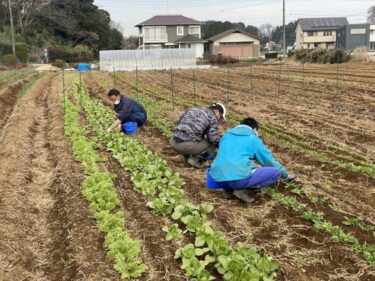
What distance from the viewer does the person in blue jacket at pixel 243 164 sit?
216 inches

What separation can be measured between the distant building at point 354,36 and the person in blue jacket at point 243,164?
243ft

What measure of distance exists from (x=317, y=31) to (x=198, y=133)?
79.5 metres

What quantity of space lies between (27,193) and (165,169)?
2.11 m

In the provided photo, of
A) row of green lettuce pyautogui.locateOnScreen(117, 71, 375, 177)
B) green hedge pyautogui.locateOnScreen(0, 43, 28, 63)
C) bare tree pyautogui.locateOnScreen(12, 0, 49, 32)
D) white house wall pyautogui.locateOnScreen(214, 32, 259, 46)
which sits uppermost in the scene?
bare tree pyautogui.locateOnScreen(12, 0, 49, 32)

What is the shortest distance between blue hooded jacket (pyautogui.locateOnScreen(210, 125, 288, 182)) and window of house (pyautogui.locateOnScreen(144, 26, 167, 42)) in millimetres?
60543

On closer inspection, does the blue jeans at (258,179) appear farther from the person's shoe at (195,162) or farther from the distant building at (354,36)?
the distant building at (354,36)

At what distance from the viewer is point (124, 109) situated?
373 inches

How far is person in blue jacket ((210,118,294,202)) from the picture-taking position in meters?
5.48

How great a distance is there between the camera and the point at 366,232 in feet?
15.7

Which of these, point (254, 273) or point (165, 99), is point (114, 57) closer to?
point (165, 99)

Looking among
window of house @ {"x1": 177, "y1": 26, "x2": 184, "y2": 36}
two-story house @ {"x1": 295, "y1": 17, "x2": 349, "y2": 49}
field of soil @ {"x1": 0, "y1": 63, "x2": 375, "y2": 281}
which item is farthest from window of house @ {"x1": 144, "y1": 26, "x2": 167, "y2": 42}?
field of soil @ {"x1": 0, "y1": 63, "x2": 375, "y2": 281}

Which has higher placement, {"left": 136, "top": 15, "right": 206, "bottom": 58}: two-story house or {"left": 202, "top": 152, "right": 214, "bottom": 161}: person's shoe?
{"left": 136, "top": 15, "right": 206, "bottom": 58}: two-story house

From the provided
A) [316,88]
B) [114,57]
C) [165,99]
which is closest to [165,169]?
[165,99]

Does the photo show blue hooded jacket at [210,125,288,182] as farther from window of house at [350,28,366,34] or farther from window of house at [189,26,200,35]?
window of house at [350,28,366,34]
